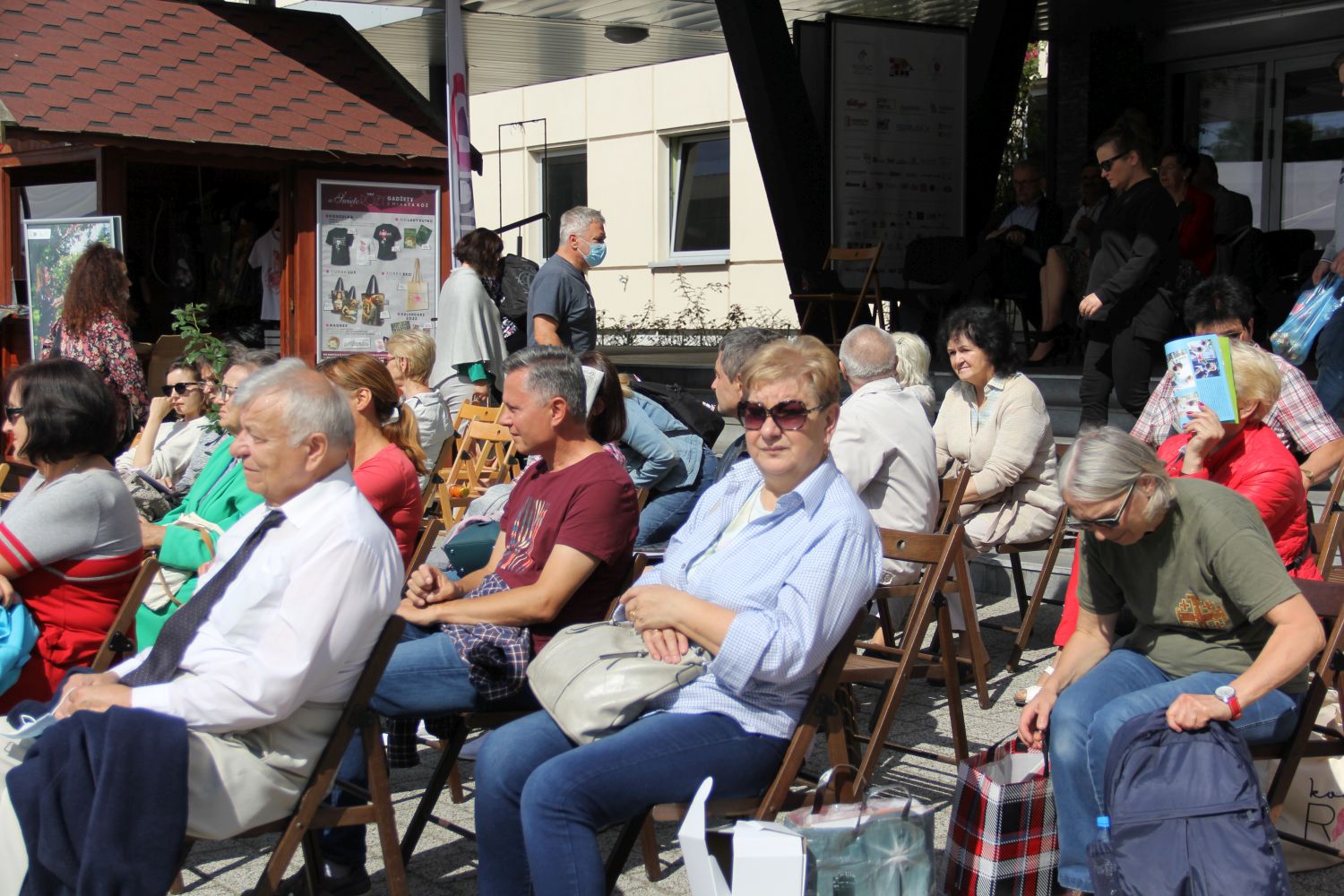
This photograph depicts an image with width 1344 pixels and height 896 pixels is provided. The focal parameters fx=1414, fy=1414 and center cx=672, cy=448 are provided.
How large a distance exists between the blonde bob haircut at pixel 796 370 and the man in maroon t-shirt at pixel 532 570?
1.86ft

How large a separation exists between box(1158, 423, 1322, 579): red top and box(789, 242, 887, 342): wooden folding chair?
602cm

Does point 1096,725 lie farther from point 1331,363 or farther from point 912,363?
point 1331,363

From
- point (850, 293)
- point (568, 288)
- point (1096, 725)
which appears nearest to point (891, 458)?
point (1096, 725)

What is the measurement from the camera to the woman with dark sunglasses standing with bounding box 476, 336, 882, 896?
2.88 meters

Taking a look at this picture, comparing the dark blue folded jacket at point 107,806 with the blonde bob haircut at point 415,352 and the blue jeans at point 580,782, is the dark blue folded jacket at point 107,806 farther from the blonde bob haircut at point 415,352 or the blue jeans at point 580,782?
the blonde bob haircut at point 415,352

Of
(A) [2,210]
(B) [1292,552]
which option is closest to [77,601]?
(B) [1292,552]

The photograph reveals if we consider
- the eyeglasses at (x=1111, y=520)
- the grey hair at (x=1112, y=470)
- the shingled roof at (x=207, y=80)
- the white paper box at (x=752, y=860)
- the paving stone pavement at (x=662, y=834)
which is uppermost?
the shingled roof at (x=207, y=80)

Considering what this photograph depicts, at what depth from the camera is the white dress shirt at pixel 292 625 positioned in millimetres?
2820

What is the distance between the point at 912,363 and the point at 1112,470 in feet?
10.6

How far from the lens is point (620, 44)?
13.7 metres

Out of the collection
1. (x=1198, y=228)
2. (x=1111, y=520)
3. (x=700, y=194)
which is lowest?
(x=1111, y=520)

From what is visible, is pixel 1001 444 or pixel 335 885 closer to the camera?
pixel 335 885

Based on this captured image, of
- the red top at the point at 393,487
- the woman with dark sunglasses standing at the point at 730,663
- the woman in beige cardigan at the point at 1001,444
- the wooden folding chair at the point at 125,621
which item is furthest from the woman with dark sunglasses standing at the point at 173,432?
the woman with dark sunglasses standing at the point at 730,663

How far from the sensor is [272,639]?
2834 mm
